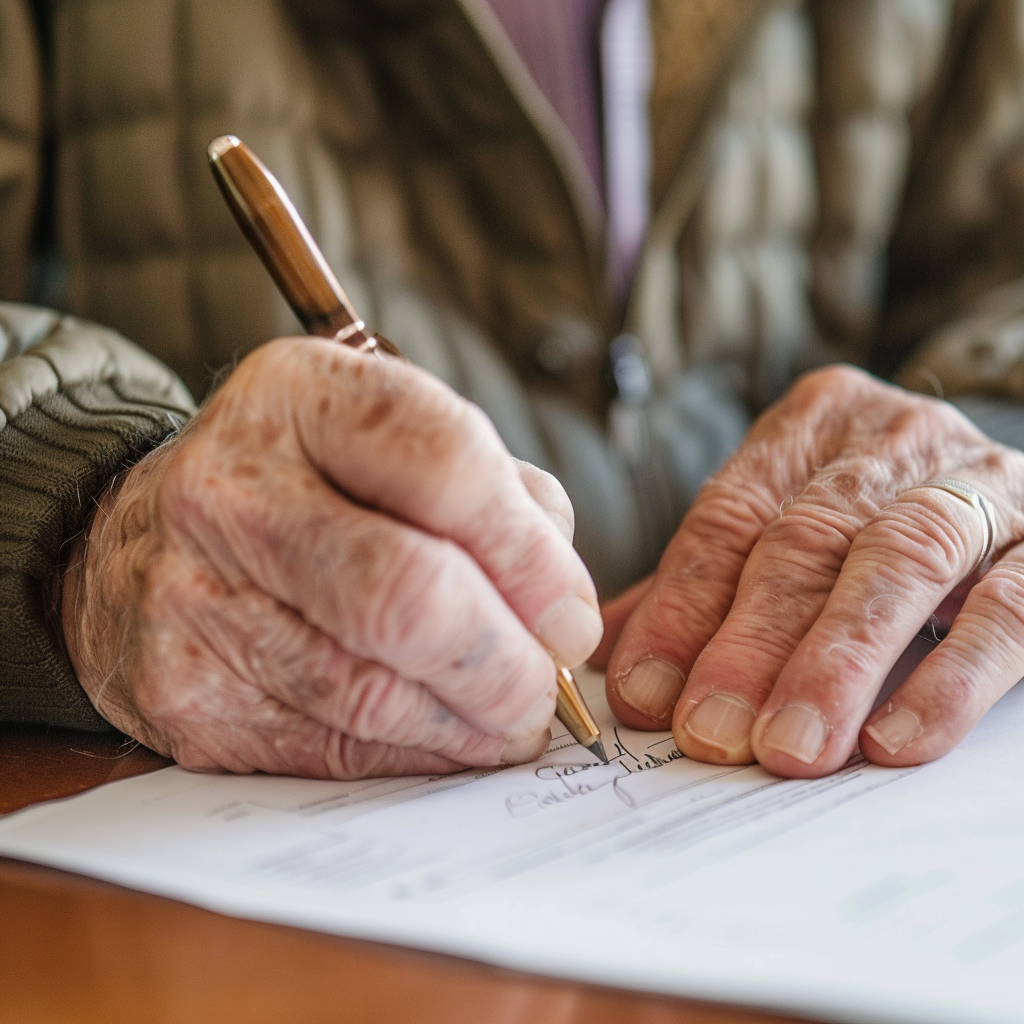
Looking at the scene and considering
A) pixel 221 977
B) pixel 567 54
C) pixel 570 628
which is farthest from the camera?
pixel 567 54


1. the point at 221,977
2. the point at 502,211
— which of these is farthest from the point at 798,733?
the point at 502,211

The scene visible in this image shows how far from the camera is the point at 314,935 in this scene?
33 centimetres

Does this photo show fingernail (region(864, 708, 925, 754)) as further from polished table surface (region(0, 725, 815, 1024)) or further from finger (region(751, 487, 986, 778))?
polished table surface (region(0, 725, 815, 1024))

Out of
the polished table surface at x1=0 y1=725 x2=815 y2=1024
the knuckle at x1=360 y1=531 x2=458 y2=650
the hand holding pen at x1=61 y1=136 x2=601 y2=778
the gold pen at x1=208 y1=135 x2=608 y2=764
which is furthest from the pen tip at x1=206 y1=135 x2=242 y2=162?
the polished table surface at x1=0 y1=725 x2=815 y2=1024

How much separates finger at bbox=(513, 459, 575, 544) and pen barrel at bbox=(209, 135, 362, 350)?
0.33ft

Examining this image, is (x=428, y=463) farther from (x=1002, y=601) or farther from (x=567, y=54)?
(x=567, y=54)

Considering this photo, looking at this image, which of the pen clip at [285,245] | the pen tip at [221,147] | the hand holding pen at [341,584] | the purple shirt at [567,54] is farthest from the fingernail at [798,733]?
the purple shirt at [567,54]

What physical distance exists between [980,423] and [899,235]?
0.47 m

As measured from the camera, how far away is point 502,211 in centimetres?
92

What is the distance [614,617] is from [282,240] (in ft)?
1.00

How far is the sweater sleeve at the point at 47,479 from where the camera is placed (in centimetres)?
49

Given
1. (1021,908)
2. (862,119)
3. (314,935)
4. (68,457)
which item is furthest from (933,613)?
(862,119)

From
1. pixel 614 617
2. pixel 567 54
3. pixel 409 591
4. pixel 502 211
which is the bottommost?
pixel 614 617

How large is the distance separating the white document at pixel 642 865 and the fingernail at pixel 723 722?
1 centimetres
